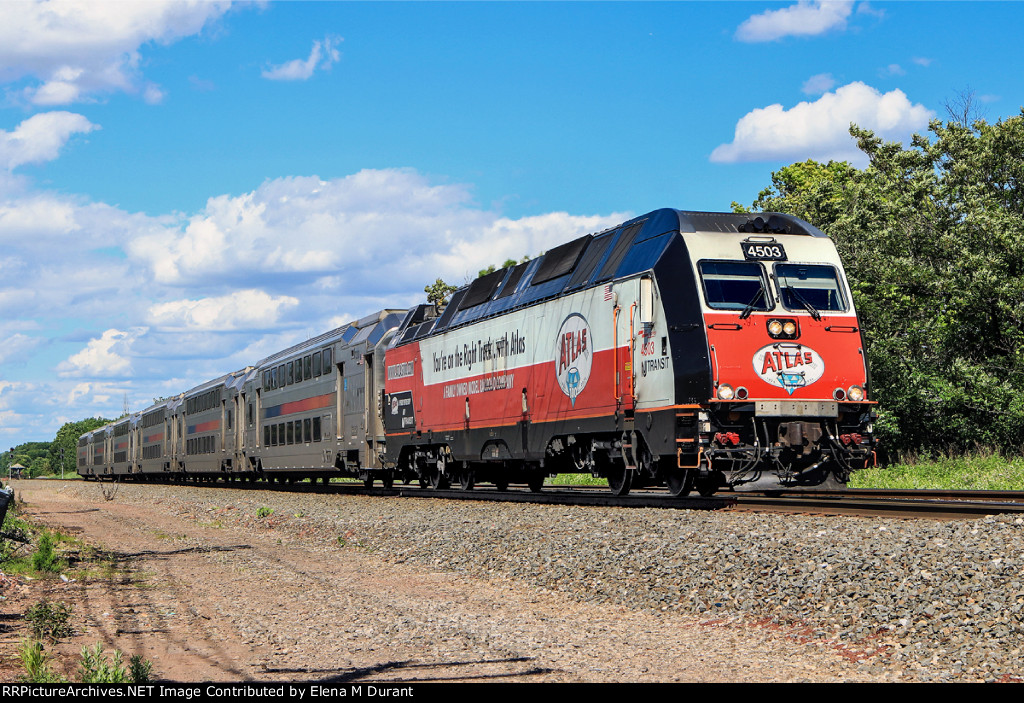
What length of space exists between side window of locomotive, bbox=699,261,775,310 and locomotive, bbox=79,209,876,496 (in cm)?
2

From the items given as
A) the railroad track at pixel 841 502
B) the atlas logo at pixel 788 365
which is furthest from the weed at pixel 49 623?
the atlas logo at pixel 788 365

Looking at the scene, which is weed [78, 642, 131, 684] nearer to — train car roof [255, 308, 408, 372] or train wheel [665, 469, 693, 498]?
train wheel [665, 469, 693, 498]

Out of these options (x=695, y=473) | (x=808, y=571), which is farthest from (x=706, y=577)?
(x=695, y=473)

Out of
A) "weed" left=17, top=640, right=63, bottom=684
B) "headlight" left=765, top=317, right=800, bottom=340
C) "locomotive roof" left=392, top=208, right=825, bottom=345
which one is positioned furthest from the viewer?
"locomotive roof" left=392, top=208, right=825, bottom=345

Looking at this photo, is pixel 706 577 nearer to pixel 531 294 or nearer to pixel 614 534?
pixel 614 534

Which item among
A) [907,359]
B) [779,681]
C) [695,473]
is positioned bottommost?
[779,681]

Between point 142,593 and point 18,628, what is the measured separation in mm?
2457

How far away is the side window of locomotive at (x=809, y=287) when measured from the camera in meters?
14.9

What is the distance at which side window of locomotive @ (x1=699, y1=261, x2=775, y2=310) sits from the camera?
1455 centimetres

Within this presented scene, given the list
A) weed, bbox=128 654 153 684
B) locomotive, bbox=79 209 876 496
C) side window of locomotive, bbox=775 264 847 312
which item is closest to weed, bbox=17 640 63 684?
weed, bbox=128 654 153 684

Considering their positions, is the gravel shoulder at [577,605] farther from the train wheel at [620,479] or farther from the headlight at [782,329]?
the headlight at [782,329]

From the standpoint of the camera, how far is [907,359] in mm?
27500

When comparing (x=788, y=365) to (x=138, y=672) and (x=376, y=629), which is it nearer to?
(x=376, y=629)

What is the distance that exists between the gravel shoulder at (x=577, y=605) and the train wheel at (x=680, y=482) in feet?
4.22
